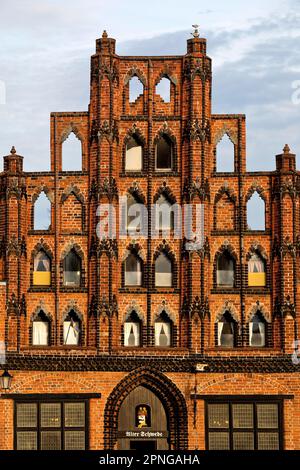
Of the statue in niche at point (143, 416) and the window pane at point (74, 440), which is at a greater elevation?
the statue in niche at point (143, 416)

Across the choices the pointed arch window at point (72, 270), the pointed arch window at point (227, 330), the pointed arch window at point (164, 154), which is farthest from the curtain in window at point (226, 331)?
the pointed arch window at point (164, 154)

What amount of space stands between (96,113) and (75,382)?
411 inches

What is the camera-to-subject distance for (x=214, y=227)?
8531 cm

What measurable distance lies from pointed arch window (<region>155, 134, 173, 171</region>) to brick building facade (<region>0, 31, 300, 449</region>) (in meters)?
0.05

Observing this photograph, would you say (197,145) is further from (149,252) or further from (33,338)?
(33,338)

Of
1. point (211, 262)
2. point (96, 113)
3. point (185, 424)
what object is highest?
point (96, 113)

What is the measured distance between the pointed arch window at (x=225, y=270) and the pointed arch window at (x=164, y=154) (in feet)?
13.2

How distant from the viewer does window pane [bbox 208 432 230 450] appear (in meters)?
83.9

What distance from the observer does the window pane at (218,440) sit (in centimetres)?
8388

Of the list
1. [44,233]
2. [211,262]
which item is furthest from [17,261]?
[211,262]

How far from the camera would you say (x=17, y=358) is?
8406 centimetres

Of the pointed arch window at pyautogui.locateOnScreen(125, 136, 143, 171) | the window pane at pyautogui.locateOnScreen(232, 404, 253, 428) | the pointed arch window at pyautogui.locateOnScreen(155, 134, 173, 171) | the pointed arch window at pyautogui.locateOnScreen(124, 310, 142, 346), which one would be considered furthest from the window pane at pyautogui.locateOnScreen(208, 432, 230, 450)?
the pointed arch window at pyautogui.locateOnScreen(125, 136, 143, 171)

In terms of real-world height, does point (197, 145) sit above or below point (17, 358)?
above

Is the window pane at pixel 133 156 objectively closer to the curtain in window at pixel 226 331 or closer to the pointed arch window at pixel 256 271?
the pointed arch window at pixel 256 271
